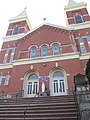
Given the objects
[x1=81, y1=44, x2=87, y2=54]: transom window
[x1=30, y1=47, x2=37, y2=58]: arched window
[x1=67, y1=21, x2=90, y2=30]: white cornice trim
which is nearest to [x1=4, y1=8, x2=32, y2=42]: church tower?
[x1=30, y1=47, x2=37, y2=58]: arched window

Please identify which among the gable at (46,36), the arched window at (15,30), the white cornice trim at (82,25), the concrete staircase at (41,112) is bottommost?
the concrete staircase at (41,112)

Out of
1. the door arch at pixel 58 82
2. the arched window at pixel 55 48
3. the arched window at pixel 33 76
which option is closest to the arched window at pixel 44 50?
the arched window at pixel 55 48

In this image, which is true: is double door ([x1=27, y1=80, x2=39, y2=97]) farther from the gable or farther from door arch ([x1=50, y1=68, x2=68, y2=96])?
the gable

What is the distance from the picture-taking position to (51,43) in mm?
20141

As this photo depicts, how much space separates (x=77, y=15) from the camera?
24844mm

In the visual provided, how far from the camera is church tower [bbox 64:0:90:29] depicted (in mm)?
22655

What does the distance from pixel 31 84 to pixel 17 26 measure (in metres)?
12.6

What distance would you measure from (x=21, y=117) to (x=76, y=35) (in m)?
16.0

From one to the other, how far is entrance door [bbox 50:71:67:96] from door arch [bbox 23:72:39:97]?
1.91 m

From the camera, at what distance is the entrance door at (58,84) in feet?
54.9

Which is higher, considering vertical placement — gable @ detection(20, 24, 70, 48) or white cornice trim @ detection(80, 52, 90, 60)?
gable @ detection(20, 24, 70, 48)

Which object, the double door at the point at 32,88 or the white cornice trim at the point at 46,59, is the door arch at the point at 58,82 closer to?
the white cornice trim at the point at 46,59

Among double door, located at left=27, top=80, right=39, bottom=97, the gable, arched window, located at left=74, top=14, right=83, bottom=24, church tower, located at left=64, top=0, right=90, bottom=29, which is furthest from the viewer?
arched window, located at left=74, top=14, right=83, bottom=24

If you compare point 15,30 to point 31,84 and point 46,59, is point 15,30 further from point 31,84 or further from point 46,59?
point 31,84
